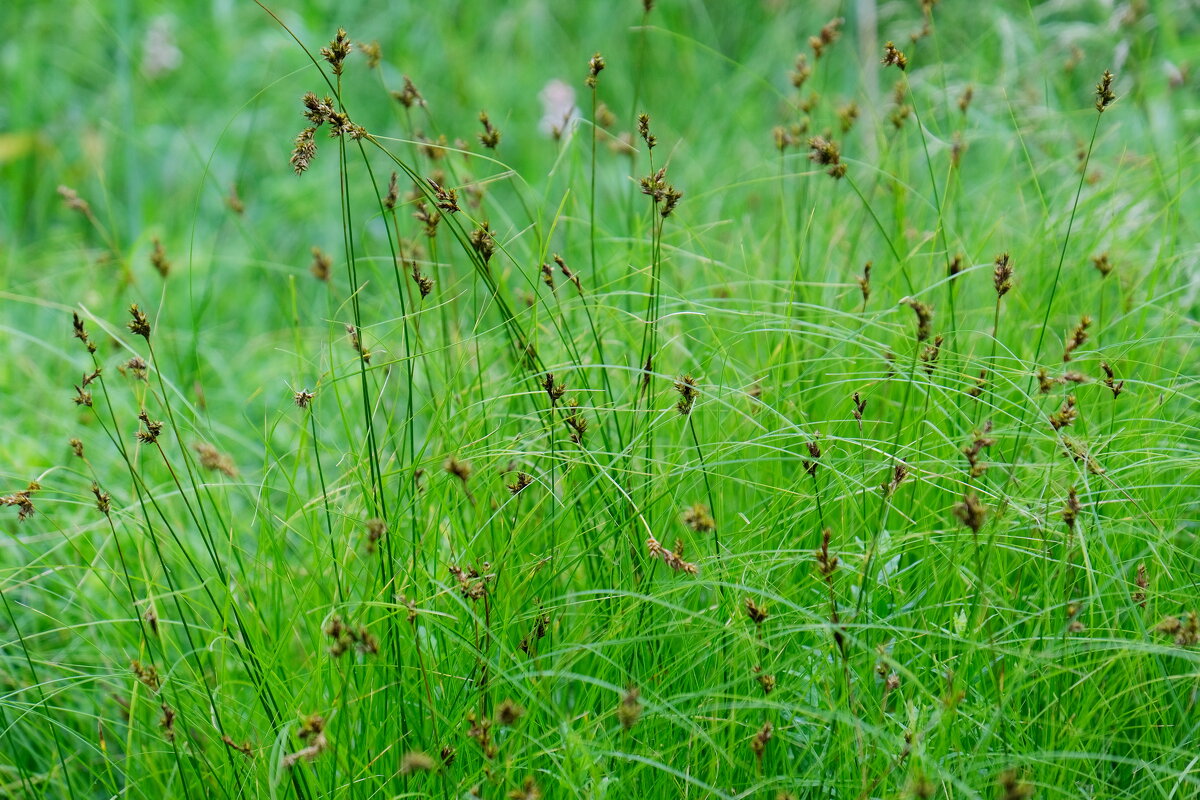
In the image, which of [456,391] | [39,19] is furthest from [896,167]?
[39,19]

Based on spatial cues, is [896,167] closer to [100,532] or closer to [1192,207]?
[1192,207]

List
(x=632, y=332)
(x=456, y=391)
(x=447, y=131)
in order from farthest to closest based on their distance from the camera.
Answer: (x=447, y=131), (x=632, y=332), (x=456, y=391)

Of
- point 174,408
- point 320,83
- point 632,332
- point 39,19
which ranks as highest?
point 39,19

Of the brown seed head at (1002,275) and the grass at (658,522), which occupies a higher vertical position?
the brown seed head at (1002,275)

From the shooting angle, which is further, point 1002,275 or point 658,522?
point 658,522

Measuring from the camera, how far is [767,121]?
4.71 meters

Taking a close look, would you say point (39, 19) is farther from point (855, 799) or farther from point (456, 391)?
point (855, 799)

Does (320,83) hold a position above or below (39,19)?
below

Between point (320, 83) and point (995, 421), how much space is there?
3.79 meters

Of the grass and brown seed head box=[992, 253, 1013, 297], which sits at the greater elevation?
brown seed head box=[992, 253, 1013, 297]

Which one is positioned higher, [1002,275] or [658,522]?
[1002,275]

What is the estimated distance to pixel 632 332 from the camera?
238 cm

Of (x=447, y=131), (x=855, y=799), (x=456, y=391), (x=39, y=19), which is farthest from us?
(x=39, y=19)

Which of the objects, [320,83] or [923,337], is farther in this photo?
[320,83]
